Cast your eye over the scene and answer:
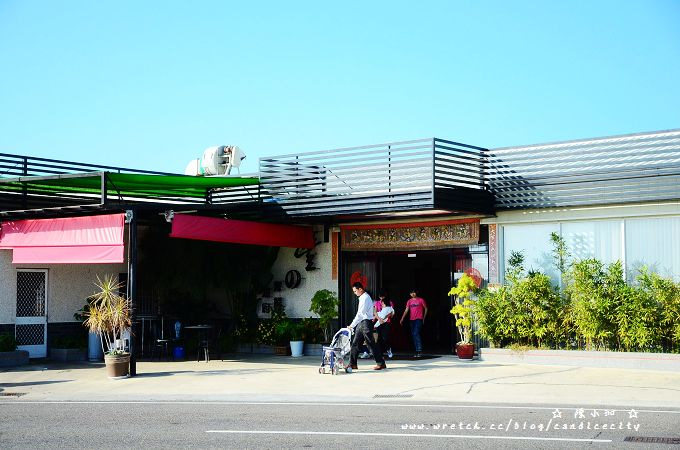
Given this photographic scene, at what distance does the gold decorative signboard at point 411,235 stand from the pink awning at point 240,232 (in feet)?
4.18

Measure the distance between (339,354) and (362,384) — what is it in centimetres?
199

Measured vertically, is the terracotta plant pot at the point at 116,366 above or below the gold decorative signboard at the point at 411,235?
below

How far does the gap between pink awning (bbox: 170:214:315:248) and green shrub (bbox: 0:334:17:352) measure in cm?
508

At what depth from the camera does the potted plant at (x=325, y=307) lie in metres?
22.3

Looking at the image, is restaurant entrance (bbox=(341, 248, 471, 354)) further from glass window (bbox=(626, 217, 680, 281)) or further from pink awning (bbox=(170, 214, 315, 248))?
glass window (bbox=(626, 217, 680, 281))

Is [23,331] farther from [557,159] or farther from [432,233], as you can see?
[557,159]

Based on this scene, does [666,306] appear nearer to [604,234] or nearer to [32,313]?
[604,234]

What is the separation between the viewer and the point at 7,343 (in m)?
20.2

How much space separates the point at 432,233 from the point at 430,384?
663 centimetres

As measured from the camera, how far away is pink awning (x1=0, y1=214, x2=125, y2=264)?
18344mm

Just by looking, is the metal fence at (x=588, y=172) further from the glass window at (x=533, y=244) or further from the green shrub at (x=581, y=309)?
the green shrub at (x=581, y=309)

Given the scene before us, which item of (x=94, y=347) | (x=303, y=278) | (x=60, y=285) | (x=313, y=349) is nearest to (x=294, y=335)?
(x=313, y=349)

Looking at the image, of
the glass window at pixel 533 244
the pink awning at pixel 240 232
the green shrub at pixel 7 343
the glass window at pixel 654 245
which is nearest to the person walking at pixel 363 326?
the pink awning at pixel 240 232

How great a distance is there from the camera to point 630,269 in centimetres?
1875
